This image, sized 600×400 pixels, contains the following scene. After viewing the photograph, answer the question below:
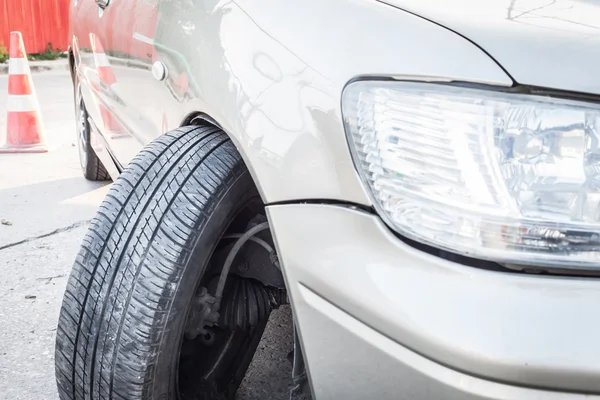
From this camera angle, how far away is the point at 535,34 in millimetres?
949

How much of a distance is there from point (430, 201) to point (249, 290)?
2.17 feet

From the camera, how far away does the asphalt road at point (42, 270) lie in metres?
2.00

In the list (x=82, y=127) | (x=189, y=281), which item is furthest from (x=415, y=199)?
(x=82, y=127)

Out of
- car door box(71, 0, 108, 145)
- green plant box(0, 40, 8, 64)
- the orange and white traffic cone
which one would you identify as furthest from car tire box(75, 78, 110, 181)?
green plant box(0, 40, 8, 64)

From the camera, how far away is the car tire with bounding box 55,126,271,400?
50.0 inches

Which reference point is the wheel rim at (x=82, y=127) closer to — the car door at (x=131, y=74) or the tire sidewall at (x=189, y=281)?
the car door at (x=131, y=74)

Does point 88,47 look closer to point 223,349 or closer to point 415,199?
point 223,349

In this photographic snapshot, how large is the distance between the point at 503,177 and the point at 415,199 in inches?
5.1

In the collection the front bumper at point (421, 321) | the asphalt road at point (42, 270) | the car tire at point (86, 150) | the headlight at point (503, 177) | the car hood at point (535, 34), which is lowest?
the asphalt road at point (42, 270)

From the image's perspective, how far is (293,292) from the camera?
104 centimetres

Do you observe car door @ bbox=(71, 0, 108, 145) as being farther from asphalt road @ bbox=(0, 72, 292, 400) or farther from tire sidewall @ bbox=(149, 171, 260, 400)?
tire sidewall @ bbox=(149, 171, 260, 400)

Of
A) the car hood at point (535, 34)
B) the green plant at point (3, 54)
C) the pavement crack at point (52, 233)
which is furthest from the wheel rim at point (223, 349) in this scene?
the green plant at point (3, 54)

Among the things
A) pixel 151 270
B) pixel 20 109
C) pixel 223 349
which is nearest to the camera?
pixel 151 270

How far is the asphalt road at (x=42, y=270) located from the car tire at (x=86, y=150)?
68mm
